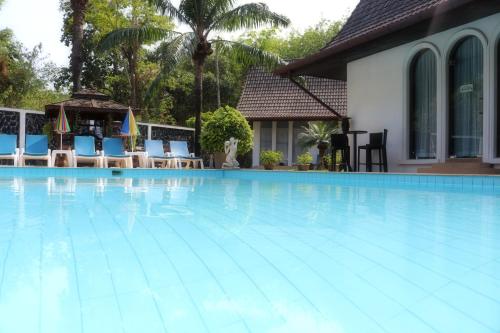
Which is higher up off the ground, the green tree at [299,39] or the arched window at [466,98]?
the green tree at [299,39]

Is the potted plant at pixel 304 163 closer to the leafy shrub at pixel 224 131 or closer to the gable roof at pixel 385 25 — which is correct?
the leafy shrub at pixel 224 131

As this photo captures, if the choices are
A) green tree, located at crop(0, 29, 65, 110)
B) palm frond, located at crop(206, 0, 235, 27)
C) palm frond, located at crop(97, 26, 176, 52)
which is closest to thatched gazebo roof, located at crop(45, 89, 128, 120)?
palm frond, located at crop(97, 26, 176, 52)

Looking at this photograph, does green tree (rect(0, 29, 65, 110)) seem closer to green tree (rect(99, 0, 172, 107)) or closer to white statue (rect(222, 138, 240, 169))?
green tree (rect(99, 0, 172, 107))

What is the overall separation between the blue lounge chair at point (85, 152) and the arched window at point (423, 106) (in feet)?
28.6

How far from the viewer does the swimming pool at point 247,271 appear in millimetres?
1740

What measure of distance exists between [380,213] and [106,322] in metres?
3.63

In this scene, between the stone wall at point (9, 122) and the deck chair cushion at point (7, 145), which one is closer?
the deck chair cushion at point (7, 145)

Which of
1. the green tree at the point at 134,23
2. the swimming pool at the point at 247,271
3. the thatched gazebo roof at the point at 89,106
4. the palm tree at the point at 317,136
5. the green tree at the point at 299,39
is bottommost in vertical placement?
the swimming pool at the point at 247,271

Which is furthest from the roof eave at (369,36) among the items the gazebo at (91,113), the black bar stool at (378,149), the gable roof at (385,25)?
the gazebo at (91,113)

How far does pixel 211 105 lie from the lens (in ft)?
96.6

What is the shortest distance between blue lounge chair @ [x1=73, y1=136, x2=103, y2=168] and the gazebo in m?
1.36

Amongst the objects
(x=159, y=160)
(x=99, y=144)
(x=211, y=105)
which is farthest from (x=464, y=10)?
(x=211, y=105)

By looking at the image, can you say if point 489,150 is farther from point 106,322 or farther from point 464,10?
point 106,322

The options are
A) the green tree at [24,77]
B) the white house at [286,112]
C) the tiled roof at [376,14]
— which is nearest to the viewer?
the tiled roof at [376,14]
